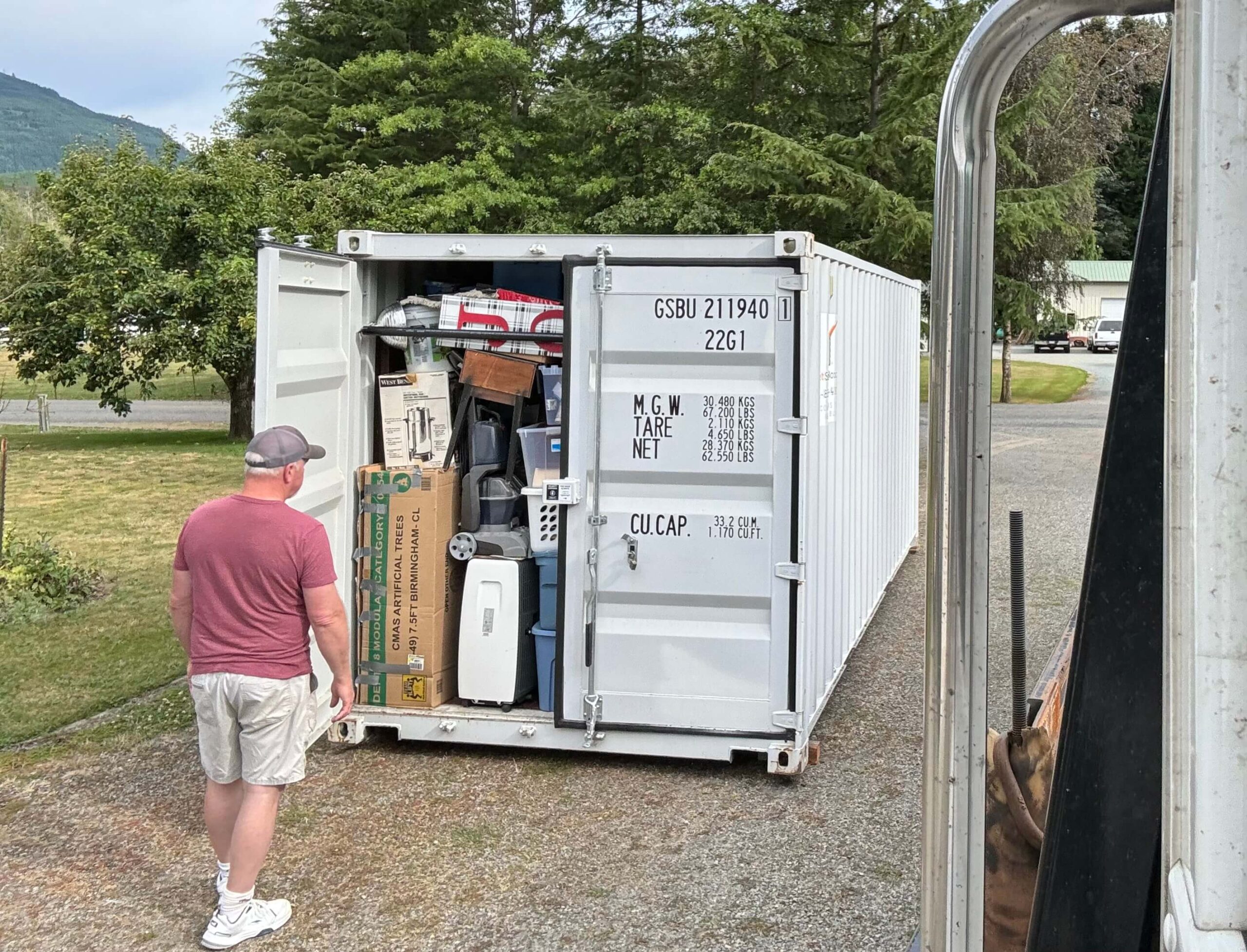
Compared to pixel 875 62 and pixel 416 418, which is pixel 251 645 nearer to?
pixel 416 418

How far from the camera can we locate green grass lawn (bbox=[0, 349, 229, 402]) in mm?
36188

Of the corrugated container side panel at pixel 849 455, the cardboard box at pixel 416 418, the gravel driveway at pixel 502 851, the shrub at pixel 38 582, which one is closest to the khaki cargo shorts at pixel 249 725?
the gravel driveway at pixel 502 851

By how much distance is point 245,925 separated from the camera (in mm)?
4594

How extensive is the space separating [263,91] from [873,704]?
24295 mm

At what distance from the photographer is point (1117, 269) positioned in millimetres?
26094

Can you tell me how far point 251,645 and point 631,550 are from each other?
2263 mm

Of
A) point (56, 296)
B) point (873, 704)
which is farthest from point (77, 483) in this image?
point (873, 704)

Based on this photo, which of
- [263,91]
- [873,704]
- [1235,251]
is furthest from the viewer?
[263,91]

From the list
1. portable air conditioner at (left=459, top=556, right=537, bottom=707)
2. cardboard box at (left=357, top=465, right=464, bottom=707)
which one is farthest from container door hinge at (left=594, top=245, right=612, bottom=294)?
portable air conditioner at (left=459, top=556, right=537, bottom=707)

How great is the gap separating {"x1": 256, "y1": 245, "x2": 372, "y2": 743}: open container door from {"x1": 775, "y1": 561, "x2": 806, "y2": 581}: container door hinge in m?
2.19

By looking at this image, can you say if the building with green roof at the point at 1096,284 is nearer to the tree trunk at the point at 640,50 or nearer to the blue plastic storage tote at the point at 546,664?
the tree trunk at the point at 640,50

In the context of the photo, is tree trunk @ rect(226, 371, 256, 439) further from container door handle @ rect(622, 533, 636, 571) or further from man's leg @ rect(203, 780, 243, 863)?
man's leg @ rect(203, 780, 243, 863)

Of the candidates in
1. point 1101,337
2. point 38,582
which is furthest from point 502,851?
point 1101,337

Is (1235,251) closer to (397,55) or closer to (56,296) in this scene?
(56,296)
